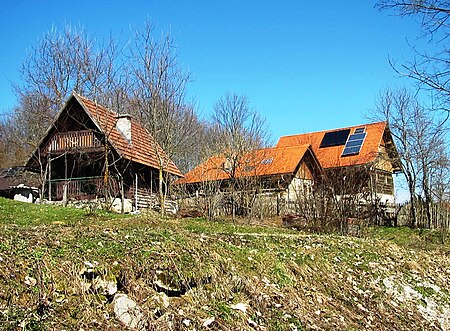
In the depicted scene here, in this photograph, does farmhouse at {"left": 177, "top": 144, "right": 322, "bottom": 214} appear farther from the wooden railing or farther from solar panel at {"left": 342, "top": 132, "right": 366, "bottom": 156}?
the wooden railing

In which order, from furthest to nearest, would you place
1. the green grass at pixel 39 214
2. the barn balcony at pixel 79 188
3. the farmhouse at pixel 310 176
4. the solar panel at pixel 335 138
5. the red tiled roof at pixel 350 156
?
the solar panel at pixel 335 138 < the red tiled roof at pixel 350 156 < the barn balcony at pixel 79 188 < the farmhouse at pixel 310 176 < the green grass at pixel 39 214

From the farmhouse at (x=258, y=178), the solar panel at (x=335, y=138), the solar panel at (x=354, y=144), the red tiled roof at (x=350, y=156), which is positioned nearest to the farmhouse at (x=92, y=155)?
the farmhouse at (x=258, y=178)

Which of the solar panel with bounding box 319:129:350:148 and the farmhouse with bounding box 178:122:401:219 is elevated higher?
the solar panel with bounding box 319:129:350:148

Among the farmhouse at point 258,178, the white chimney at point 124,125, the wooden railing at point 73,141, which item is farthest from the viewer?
the white chimney at point 124,125

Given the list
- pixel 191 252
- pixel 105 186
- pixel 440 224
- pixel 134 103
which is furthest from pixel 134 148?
pixel 191 252

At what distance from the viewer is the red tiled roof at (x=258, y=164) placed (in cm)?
2339

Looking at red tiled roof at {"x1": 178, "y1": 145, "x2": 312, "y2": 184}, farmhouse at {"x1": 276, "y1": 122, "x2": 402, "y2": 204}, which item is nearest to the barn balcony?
red tiled roof at {"x1": 178, "y1": 145, "x2": 312, "y2": 184}

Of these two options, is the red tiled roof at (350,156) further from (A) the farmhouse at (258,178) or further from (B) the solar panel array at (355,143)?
(A) the farmhouse at (258,178)

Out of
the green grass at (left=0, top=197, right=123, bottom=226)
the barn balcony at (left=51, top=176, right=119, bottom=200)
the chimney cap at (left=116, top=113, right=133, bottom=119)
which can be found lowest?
the green grass at (left=0, top=197, right=123, bottom=226)

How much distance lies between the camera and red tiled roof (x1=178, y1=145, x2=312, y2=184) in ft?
76.7

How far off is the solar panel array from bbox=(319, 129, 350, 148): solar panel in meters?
0.62

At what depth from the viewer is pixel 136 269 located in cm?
539

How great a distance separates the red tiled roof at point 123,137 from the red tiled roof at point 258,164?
71.8 inches

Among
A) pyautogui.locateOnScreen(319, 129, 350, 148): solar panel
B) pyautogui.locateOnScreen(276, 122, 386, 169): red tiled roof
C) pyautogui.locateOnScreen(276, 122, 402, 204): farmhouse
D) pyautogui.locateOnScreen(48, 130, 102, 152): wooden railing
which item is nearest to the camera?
pyautogui.locateOnScreen(48, 130, 102, 152): wooden railing
